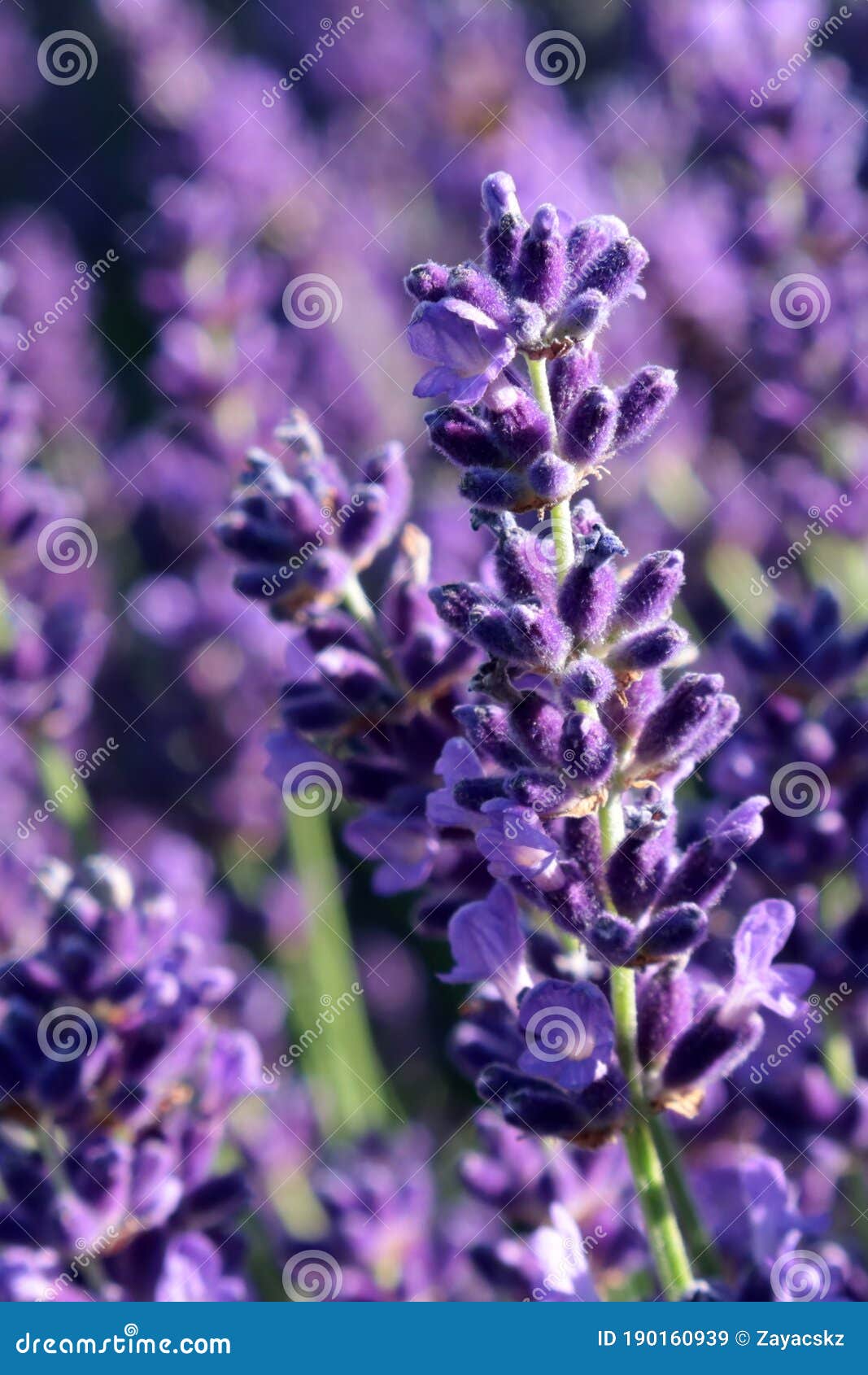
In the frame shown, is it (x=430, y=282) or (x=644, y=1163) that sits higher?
(x=430, y=282)

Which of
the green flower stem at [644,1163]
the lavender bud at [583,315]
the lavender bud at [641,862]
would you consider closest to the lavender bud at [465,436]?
the lavender bud at [583,315]

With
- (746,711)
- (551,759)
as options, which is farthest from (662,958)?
(746,711)

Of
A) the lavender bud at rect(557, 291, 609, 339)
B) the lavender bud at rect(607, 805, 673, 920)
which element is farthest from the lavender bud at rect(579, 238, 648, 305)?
the lavender bud at rect(607, 805, 673, 920)

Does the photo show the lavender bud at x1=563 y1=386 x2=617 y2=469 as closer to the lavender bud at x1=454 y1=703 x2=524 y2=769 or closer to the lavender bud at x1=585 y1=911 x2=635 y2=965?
the lavender bud at x1=454 y1=703 x2=524 y2=769

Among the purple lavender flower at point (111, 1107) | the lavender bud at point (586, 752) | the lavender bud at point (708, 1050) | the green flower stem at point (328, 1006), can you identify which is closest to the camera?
the lavender bud at point (586, 752)

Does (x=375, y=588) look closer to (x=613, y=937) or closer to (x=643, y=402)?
(x=643, y=402)

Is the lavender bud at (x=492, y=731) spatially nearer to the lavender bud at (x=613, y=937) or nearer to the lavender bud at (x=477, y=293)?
the lavender bud at (x=613, y=937)

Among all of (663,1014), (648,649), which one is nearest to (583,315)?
(648,649)
